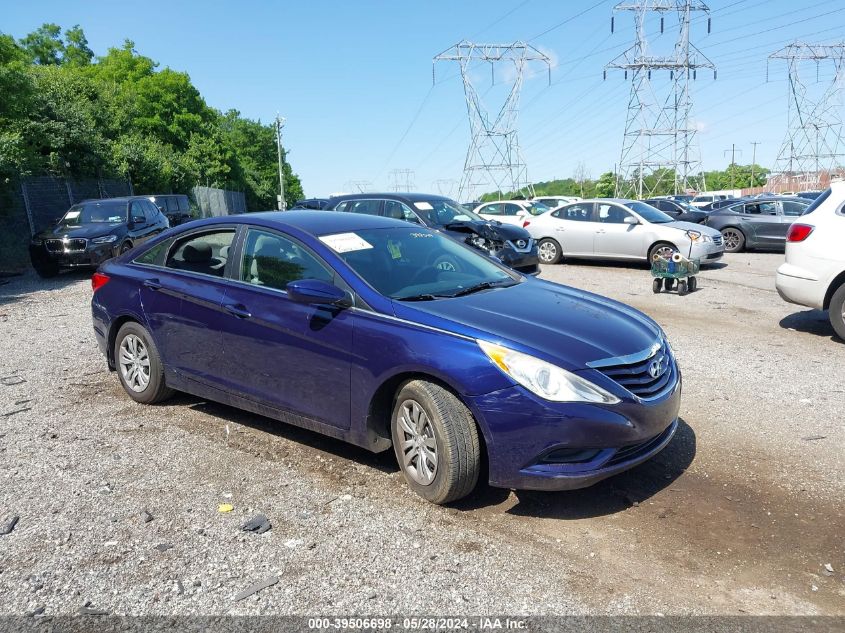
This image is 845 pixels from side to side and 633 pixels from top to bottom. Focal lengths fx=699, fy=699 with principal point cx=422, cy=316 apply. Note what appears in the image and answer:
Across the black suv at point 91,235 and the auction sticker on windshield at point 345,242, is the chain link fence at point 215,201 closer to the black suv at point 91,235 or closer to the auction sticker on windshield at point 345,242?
the black suv at point 91,235

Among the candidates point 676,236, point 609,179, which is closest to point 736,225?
point 676,236

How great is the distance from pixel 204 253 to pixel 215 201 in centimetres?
4300

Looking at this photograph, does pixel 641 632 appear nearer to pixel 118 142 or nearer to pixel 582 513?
pixel 582 513

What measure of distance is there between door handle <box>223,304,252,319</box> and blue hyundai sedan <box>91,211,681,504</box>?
0.01 metres

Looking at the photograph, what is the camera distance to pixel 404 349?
3936 millimetres

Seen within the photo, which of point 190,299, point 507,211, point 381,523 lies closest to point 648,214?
point 507,211

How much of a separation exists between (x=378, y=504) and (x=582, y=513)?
116 cm

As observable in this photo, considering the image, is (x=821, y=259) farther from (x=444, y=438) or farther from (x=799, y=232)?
(x=444, y=438)

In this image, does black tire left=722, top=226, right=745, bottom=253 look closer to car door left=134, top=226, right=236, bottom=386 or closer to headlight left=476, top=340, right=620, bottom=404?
car door left=134, top=226, right=236, bottom=386

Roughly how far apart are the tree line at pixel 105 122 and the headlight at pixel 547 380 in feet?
58.8

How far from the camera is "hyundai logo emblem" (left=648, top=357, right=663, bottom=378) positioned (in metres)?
4.02

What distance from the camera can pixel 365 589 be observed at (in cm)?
320

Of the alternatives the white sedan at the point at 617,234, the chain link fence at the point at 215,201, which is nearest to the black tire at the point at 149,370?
the white sedan at the point at 617,234

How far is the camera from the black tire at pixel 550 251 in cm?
1681
